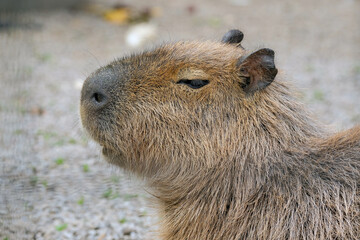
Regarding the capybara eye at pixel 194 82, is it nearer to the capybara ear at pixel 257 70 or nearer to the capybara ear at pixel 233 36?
the capybara ear at pixel 257 70

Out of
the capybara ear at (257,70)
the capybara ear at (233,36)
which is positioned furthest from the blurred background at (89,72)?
the capybara ear at (257,70)

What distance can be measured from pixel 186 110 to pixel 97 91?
617mm

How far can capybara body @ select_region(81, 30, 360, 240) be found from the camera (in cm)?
317

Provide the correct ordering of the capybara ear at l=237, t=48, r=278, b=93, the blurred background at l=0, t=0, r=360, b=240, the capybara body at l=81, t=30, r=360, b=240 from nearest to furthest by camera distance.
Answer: the capybara body at l=81, t=30, r=360, b=240 < the capybara ear at l=237, t=48, r=278, b=93 < the blurred background at l=0, t=0, r=360, b=240

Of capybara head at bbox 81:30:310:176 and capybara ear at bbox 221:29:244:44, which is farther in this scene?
capybara ear at bbox 221:29:244:44

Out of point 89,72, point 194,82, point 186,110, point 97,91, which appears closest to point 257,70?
point 194,82

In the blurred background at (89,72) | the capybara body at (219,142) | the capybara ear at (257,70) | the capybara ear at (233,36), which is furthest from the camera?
the blurred background at (89,72)

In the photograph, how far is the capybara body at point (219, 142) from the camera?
3.17 meters

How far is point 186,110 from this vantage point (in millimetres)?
3348

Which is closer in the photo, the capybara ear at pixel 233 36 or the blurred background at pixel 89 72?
the capybara ear at pixel 233 36

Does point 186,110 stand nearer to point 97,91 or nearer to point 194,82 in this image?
point 194,82

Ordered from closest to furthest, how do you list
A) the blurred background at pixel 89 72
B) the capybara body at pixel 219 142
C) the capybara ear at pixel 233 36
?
the capybara body at pixel 219 142, the capybara ear at pixel 233 36, the blurred background at pixel 89 72

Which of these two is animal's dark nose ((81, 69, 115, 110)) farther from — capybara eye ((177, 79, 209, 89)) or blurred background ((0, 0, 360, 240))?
capybara eye ((177, 79, 209, 89))

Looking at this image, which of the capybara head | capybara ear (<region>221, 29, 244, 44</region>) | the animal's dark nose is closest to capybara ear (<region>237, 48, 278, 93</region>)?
the capybara head
